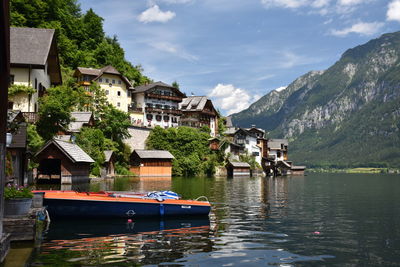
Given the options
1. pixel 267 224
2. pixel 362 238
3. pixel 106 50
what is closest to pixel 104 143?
pixel 106 50

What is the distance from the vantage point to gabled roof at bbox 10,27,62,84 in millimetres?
38625

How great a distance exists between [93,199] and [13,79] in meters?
25.5

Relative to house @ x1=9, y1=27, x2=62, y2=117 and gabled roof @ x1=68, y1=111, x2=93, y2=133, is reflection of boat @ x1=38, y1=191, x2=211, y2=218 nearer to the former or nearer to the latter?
house @ x1=9, y1=27, x2=62, y2=117

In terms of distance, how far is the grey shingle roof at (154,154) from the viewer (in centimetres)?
7674

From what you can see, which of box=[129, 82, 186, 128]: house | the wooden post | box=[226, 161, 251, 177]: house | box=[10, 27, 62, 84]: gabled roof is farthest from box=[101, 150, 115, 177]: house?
the wooden post

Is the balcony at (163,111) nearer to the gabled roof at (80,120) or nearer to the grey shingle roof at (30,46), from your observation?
the gabled roof at (80,120)

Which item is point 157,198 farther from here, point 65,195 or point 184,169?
point 184,169

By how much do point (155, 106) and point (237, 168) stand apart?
25.7 metres

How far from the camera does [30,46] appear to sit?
39.9 meters

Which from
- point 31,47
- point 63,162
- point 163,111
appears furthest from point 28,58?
point 163,111

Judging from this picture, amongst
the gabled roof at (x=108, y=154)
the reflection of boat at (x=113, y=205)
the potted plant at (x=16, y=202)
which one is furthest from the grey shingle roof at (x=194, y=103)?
the potted plant at (x=16, y=202)

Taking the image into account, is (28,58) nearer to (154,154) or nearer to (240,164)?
(154,154)

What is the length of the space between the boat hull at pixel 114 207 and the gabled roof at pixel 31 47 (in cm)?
2220

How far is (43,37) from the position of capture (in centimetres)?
4012
